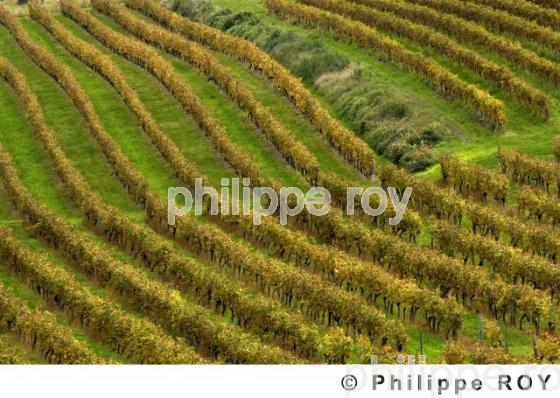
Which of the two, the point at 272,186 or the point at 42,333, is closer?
the point at 42,333

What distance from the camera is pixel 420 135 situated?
75.7m

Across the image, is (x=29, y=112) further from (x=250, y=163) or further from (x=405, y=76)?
(x=405, y=76)

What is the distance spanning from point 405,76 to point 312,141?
598 inches

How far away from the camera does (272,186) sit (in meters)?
67.3

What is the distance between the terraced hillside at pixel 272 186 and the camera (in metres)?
47.3

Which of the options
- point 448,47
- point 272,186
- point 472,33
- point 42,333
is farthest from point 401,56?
point 42,333

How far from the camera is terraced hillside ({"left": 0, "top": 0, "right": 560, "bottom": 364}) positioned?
47344 mm

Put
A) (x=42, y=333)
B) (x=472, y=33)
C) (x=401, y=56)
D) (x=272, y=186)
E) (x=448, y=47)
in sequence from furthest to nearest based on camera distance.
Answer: (x=472, y=33) → (x=401, y=56) → (x=448, y=47) → (x=272, y=186) → (x=42, y=333)

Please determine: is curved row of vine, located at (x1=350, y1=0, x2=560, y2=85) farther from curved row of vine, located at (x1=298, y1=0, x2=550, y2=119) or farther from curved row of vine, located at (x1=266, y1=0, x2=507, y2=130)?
curved row of vine, located at (x1=266, y1=0, x2=507, y2=130)

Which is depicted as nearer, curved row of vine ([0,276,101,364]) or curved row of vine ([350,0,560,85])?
curved row of vine ([0,276,101,364])

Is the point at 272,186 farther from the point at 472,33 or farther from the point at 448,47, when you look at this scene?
the point at 472,33

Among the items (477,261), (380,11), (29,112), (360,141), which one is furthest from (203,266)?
(380,11)

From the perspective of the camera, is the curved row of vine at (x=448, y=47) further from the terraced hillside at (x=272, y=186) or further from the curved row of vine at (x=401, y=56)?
the curved row of vine at (x=401, y=56)

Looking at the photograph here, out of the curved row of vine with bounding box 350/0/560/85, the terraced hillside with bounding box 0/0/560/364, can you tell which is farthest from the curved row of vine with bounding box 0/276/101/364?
the curved row of vine with bounding box 350/0/560/85
